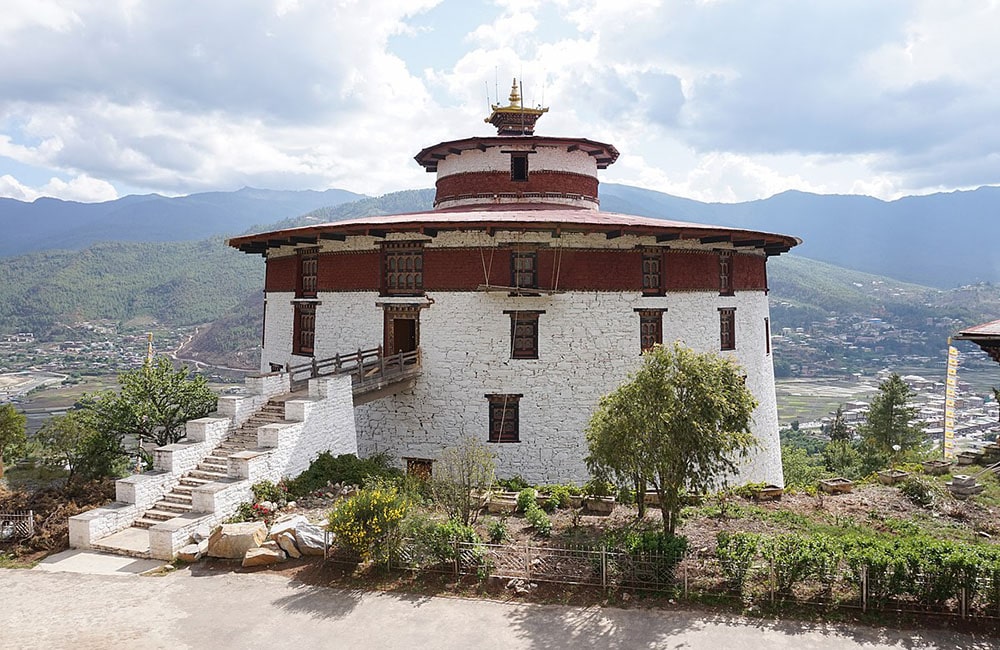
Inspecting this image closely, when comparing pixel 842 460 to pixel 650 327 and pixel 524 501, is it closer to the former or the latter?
pixel 650 327

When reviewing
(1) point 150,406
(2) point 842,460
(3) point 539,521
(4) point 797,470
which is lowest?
(4) point 797,470

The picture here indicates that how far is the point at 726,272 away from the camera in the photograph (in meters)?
23.2

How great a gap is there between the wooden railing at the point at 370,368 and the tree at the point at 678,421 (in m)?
8.53

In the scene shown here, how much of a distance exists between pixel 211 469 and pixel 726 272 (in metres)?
17.5

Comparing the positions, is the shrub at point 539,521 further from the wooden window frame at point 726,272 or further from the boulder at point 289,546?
the wooden window frame at point 726,272

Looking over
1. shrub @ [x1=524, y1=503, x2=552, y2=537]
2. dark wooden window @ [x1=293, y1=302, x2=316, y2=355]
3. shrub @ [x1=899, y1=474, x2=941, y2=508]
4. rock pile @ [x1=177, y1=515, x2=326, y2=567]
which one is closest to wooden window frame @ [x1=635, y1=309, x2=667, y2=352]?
shrub @ [x1=899, y1=474, x2=941, y2=508]

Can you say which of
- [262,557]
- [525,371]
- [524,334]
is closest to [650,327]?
[524,334]

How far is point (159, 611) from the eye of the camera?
11242mm

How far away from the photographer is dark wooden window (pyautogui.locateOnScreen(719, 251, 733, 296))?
22938 mm

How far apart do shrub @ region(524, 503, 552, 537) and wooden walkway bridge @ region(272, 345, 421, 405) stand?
6583 mm

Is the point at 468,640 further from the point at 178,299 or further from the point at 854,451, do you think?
the point at 178,299

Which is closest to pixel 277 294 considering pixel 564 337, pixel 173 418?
pixel 173 418

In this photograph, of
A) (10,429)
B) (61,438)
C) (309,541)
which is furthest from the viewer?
(61,438)

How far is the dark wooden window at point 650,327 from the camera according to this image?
20.9m
